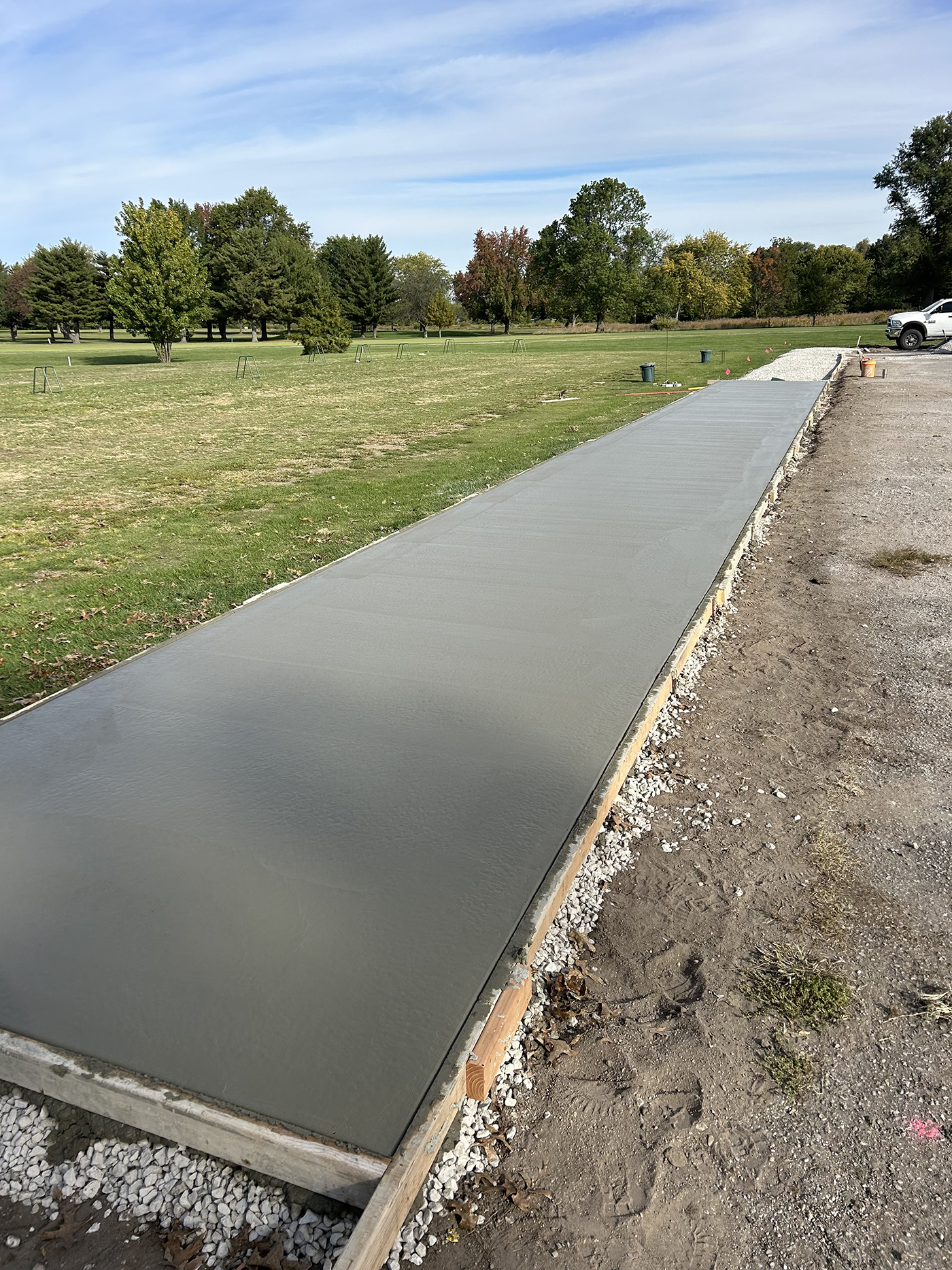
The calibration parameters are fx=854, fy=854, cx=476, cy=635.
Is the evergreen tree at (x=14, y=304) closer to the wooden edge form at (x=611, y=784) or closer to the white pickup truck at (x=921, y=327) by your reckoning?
the white pickup truck at (x=921, y=327)

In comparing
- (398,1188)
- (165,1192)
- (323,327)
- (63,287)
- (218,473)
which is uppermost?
(63,287)

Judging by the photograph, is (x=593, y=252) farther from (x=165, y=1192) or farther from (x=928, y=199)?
(x=165, y=1192)

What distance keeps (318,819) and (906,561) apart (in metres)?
5.27

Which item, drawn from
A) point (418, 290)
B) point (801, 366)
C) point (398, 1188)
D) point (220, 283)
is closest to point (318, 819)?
point (398, 1188)

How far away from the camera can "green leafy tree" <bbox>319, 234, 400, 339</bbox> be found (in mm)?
60375

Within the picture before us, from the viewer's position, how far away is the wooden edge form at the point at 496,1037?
6.57 feet

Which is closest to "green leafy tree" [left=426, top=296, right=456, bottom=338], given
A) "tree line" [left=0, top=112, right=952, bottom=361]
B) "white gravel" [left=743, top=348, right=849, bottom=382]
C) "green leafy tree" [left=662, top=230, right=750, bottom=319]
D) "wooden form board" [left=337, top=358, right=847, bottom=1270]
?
"tree line" [left=0, top=112, right=952, bottom=361]

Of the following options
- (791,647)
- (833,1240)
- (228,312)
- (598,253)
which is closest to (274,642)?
(791,647)

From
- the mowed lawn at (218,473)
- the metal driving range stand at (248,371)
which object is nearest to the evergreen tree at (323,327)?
the metal driving range stand at (248,371)

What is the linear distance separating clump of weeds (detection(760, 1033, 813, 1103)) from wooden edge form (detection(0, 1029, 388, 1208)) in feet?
3.39

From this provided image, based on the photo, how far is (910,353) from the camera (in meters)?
26.0

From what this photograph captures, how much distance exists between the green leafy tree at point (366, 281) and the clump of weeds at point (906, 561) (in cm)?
5877

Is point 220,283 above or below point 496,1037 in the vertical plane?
above

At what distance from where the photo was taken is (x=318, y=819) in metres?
Answer: 2.89
